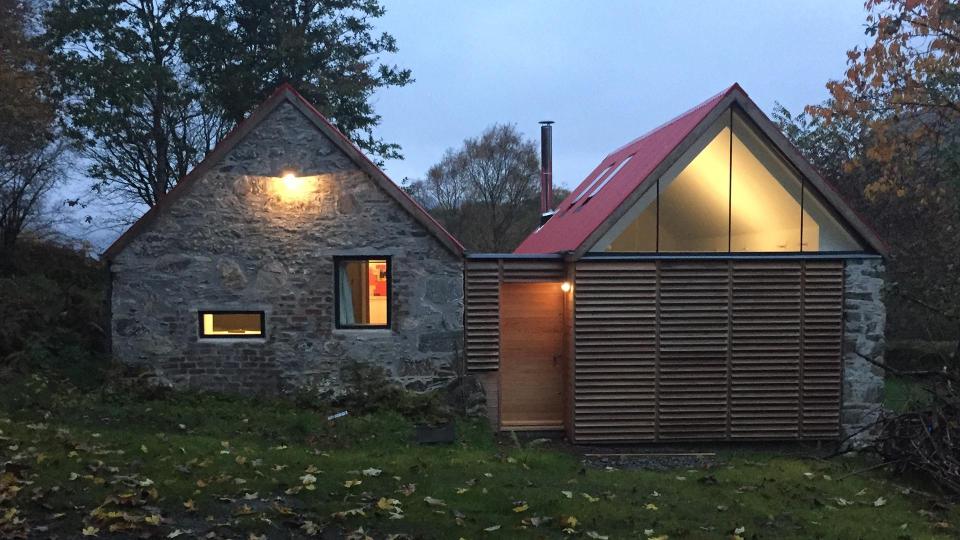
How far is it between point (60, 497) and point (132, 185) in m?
18.5

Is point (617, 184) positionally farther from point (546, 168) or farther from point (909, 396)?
point (546, 168)

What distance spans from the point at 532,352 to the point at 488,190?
23.7 meters

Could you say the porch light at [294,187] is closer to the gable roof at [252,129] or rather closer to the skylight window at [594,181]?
the gable roof at [252,129]

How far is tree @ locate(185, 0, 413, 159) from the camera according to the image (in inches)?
848

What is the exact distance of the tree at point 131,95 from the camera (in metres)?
19.5

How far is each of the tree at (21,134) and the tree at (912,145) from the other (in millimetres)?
17821

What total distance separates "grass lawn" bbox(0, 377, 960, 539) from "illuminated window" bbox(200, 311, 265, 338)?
1335mm

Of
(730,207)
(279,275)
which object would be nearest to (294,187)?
(279,275)

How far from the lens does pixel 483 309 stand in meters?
11.8

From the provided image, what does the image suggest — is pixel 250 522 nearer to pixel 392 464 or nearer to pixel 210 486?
pixel 210 486

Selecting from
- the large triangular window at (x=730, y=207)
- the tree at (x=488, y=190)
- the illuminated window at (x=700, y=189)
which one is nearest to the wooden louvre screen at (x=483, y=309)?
the large triangular window at (x=730, y=207)

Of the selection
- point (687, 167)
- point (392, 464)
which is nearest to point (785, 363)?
point (687, 167)

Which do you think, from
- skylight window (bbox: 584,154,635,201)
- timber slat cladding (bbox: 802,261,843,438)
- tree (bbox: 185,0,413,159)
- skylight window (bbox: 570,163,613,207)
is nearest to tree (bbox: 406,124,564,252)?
tree (bbox: 185,0,413,159)

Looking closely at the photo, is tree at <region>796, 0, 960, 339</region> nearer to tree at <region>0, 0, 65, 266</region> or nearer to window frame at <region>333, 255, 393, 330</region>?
window frame at <region>333, 255, 393, 330</region>
